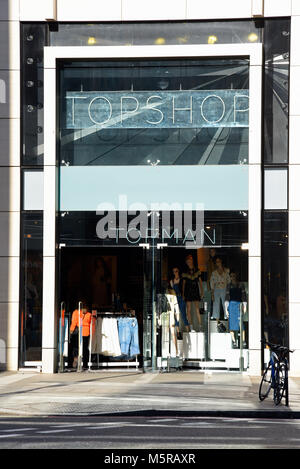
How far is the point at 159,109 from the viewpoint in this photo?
2102 cm

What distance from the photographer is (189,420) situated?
13734 mm

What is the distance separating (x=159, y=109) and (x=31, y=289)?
493cm

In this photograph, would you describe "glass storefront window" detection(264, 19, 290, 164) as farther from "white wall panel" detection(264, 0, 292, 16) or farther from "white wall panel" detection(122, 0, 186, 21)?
"white wall panel" detection(122, 0, 186, 21)

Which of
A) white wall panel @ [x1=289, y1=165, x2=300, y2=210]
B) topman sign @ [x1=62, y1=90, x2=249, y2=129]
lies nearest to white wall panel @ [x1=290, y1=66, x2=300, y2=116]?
topman sign @ [x1=62, y1=90, x2=249, y2=129]

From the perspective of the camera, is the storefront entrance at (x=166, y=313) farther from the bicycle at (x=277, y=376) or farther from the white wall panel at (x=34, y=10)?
the white wall panel at (x=34, y=10)

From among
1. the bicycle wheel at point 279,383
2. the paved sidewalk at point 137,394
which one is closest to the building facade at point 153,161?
the paved sidewalk at point 137,394

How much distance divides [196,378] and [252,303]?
2.06m

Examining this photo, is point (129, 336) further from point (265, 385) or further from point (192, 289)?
point (265, 385)

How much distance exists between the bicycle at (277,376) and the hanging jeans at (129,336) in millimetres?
5447

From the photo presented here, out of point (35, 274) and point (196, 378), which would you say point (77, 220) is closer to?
point (35, 274)

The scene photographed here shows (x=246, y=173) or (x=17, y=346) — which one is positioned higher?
(x=246, y=173)

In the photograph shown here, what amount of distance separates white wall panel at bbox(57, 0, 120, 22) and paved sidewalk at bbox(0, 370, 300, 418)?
7.92 meters

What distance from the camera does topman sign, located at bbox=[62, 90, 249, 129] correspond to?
823 inches
